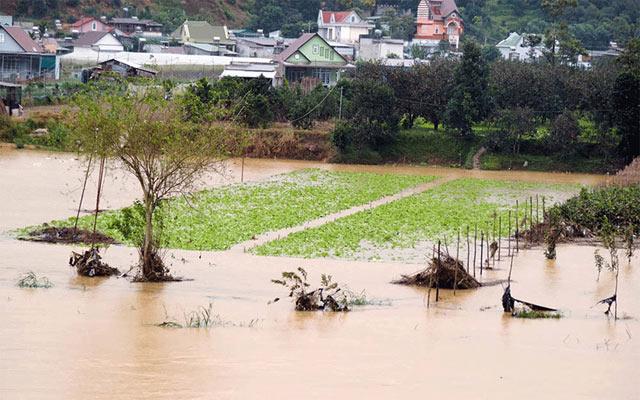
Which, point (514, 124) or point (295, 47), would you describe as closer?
point (514, 124)

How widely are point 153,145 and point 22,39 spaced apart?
145 ft

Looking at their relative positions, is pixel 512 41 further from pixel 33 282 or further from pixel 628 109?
pixel 33 282

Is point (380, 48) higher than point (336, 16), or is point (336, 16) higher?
point (336, 16)

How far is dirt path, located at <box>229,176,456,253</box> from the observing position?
2747 centimetres

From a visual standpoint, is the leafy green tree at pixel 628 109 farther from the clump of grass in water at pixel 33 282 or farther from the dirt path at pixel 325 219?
the clump of grass in water at pixel 33 282

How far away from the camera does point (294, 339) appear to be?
61.7 feet

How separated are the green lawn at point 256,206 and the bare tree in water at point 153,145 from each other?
75 centimetres

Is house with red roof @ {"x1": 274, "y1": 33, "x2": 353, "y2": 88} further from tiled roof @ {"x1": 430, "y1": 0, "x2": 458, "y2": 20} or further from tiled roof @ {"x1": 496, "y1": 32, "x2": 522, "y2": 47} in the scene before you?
tiled roof @ {"x1": 430, "y1": 0, "x2": 458, "y2": 20}

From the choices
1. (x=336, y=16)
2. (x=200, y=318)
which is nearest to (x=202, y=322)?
(x=200, y=318)

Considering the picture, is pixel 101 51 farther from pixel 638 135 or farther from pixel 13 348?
pixel 13 348

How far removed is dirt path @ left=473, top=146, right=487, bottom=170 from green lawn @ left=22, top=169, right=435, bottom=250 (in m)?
5.06

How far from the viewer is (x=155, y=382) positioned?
53.3 feet

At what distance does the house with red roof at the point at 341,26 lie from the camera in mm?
95750

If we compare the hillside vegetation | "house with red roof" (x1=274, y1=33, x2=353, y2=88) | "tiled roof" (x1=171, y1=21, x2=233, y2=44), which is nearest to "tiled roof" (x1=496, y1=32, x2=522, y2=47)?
"tiled roof" (x1=171, y1=21, x2=233, y2=44)
